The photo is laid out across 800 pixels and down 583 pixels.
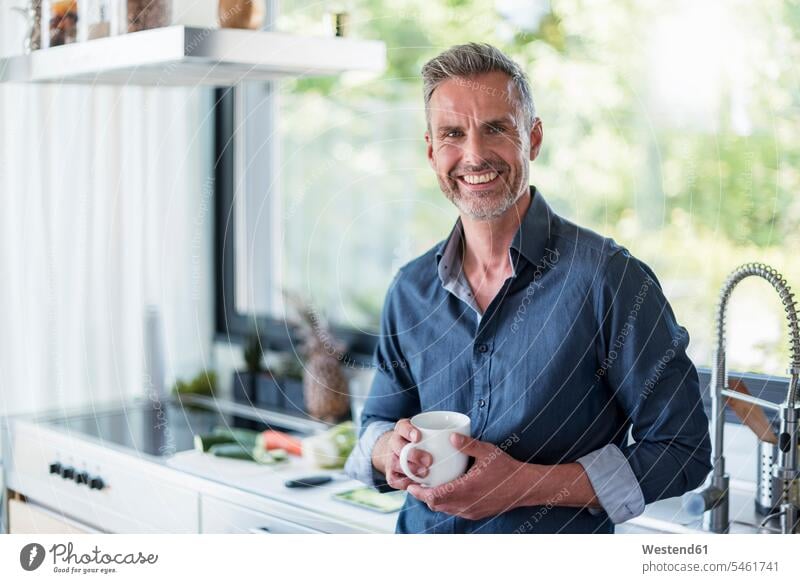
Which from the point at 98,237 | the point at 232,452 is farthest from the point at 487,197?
the point at 98,237

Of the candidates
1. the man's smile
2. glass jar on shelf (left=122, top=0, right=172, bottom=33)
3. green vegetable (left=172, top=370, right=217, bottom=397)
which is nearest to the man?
the man's smile

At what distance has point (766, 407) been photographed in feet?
3.90

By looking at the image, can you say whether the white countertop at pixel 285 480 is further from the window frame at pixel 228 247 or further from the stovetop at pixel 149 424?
the window frame at pixel 228 247

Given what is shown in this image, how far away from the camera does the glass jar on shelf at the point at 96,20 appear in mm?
1373

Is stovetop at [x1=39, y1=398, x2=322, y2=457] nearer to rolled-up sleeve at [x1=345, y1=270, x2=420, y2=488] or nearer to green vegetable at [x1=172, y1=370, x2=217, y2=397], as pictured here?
green vegetable at [x1=172, y1=370, x2=217, y2=397]

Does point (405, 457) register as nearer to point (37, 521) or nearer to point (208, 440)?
point (208, 440)

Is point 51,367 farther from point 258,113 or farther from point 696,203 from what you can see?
point 696,203

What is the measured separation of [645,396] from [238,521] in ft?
2.12

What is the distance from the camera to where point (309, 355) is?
1858mm

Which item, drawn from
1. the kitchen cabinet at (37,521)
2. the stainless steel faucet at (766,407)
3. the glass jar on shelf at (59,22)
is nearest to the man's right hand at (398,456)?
the stainless steel faucet at (766,407)
